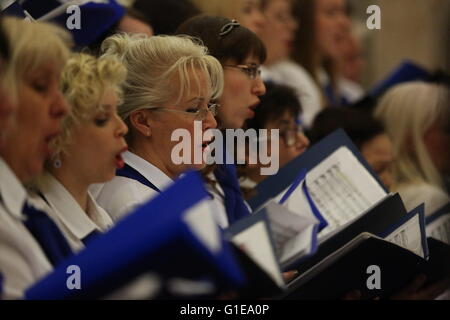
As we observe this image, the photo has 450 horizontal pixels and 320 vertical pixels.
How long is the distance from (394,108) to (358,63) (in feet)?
11.3

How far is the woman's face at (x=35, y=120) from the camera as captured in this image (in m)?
2.34

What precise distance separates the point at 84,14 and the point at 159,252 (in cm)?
121

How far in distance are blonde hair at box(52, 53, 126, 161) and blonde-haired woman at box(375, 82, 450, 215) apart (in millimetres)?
2134

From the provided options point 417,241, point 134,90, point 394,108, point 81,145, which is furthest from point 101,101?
point 394,108

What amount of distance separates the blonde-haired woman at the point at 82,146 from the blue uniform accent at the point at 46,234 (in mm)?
75

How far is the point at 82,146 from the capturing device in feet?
8.61

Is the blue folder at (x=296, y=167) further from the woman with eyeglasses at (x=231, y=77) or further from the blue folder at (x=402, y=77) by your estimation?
the blue folder at (x=402, y=77)

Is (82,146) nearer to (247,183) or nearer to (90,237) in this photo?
(90,237)

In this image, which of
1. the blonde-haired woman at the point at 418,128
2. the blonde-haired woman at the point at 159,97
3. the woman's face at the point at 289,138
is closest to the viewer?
the blonde-haired woman at the point at 159,97

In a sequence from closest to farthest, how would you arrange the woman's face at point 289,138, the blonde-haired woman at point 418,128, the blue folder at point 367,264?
the blue folder at point 367,264 < the woman's face at point 289,138 < the blonde-haired woman at point 418,128

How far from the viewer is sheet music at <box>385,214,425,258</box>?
316 cm

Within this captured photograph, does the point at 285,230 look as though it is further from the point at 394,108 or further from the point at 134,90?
the point at 394,108

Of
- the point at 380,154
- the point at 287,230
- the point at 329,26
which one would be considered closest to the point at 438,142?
the point at 380,154

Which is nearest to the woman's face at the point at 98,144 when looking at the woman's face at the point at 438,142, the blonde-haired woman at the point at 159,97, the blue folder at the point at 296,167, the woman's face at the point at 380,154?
the blonde-haired woman at the point at 159,97
